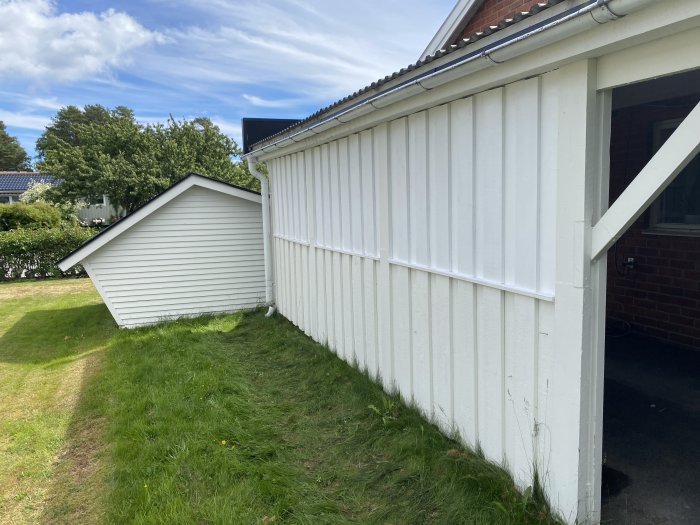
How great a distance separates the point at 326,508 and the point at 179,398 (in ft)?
7.68

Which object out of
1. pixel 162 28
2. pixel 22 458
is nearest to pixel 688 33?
pixel 22 458

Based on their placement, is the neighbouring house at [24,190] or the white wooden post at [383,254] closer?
the white wooden post at [383,254]

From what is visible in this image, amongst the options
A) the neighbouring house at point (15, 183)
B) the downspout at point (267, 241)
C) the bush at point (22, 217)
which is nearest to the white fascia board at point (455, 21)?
the downspout at point (267, 241)

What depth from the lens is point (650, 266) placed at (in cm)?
576

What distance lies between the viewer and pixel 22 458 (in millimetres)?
4043

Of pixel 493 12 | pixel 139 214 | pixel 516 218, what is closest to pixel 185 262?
pixel 139 214

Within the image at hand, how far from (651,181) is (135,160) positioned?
87.1 feet

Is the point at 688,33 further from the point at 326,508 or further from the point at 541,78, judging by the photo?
the point at 326,508

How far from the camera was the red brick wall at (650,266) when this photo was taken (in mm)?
5289

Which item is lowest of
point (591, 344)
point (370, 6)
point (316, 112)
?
point (591, 344)

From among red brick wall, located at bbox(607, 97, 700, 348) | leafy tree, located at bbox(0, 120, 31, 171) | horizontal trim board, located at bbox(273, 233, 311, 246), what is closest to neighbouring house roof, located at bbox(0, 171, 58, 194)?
leafy tree, located at bbox(0, 120, 31, 171)

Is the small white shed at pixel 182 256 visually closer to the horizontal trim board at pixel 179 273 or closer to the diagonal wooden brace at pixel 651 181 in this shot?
the horizontal trim board at pixel 179 273

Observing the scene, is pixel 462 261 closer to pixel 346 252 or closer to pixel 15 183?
pixel 346 252

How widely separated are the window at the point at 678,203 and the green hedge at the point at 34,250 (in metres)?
14.6
